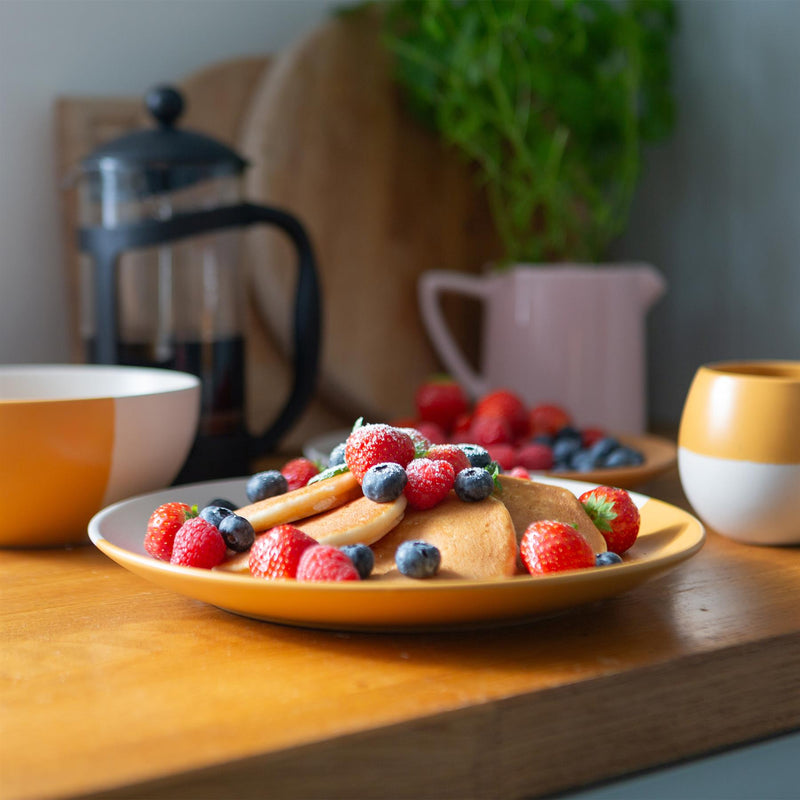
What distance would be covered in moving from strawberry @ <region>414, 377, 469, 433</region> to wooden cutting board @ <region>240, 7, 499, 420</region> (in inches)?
9.7

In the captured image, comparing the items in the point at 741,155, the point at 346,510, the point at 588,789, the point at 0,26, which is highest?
the point at 0,26

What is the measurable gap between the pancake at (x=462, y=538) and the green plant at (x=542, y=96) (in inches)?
31.4

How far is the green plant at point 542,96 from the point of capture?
1314mm

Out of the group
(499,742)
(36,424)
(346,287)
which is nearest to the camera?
(499,742)

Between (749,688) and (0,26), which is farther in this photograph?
(0,26)

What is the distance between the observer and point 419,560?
0.57m

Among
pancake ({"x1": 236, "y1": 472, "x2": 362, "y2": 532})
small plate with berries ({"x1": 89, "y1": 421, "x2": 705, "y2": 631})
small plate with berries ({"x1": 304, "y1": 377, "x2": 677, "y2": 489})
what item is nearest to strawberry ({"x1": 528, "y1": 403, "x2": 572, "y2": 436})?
small plate with berries ({"x1": 304, "y1": 377, "x2": 677, "y2": 489})

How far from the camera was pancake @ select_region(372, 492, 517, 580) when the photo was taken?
59 centimetres

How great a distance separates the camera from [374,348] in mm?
1396

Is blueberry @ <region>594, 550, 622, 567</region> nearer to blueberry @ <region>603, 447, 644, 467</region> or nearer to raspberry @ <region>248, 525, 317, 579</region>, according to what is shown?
raspberry @ <region>248, 525, 317, 579</region>

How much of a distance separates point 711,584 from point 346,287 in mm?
781

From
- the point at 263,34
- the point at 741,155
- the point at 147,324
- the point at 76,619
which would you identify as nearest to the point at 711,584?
the point at 76,619

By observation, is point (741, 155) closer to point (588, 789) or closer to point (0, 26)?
point (0, 26)

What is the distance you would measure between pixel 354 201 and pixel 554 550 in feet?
2.93
